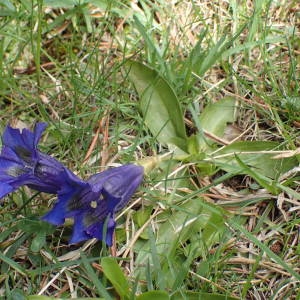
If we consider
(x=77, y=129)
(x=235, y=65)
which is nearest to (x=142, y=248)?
(x=77, y=129)

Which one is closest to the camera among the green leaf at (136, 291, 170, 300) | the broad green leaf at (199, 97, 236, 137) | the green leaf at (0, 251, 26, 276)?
the green leaf at (136, 291, 170, 300)

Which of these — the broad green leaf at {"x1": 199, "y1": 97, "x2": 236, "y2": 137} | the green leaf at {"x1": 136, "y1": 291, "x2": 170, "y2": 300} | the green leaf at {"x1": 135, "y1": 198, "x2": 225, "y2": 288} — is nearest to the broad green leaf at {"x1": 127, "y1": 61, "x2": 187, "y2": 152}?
the broad green leaf at {"x1": 199, "y1": 97, "x2": 236, "y2": 137}

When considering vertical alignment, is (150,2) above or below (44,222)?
above

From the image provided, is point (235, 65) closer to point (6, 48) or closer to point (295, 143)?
point (295, 143)

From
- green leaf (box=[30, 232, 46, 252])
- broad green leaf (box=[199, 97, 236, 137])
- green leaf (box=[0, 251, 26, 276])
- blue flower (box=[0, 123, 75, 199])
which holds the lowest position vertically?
green leaf (box=[0, 251, 26, 276])

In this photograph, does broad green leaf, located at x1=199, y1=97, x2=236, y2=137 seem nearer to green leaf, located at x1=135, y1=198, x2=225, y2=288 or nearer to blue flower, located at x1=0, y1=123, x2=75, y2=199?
green leaf, located at x1=135, y1=198, x2=225, y2=288

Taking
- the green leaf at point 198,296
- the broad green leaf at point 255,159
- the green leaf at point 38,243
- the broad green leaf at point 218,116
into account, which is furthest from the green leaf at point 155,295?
the broad green leaf at point 218,116
